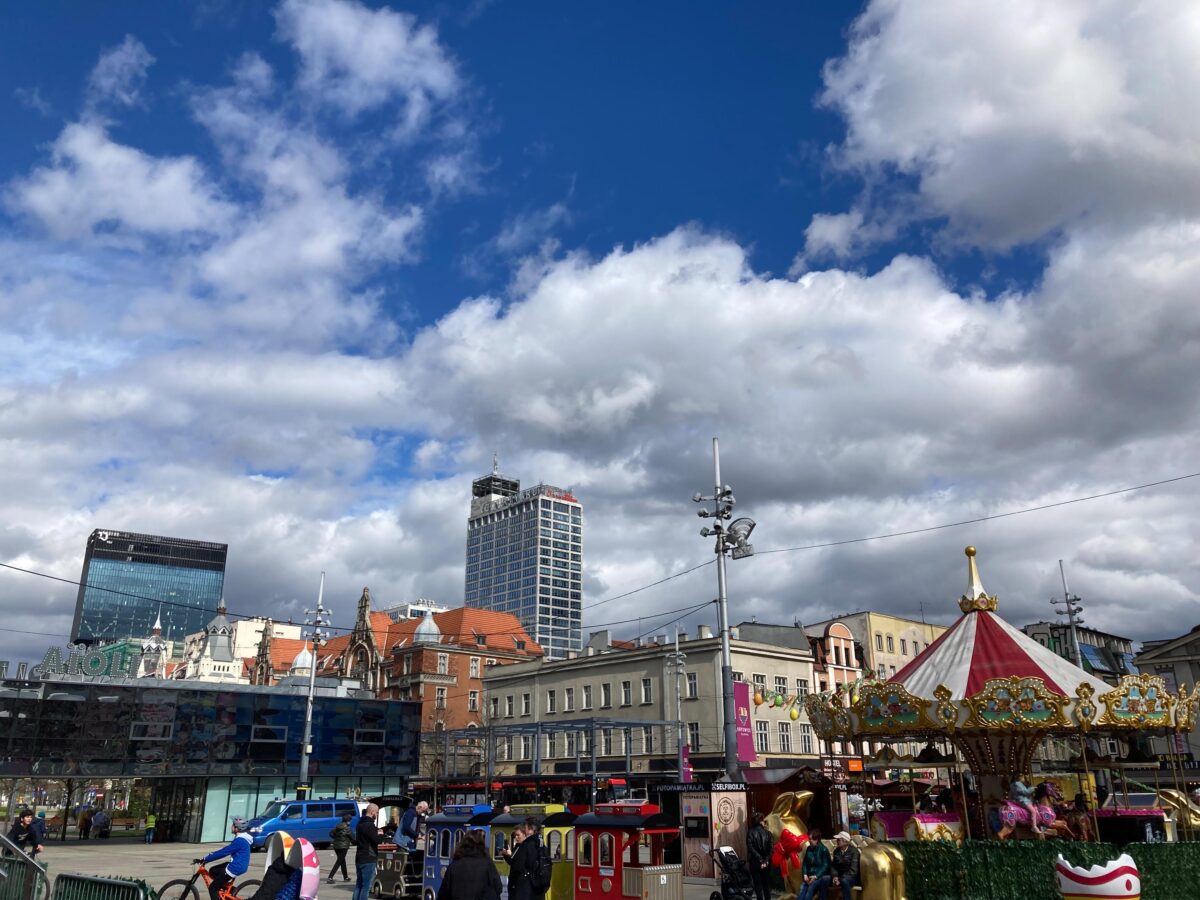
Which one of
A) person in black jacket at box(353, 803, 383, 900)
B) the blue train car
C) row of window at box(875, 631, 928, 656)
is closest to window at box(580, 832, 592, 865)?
the blue train car

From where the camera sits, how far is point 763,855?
693 inches

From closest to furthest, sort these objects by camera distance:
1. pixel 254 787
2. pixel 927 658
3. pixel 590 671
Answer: pixel 927 658
pixel 254 787
pixel 590 671

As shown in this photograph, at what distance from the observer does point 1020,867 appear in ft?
44.6

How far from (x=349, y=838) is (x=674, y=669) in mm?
33327

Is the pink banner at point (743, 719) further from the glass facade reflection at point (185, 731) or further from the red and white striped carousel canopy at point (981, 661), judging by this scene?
the red and white striped carousel canopy at point (981, 661)

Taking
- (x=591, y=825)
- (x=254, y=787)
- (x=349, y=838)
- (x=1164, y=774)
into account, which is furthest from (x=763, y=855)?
(x=1164, y=774)

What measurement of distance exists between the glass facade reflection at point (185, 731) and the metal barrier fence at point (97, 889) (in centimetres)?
2834

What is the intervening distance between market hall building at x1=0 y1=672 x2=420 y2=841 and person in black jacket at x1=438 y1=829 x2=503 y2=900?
33.8m

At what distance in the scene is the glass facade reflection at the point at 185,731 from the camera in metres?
36.5

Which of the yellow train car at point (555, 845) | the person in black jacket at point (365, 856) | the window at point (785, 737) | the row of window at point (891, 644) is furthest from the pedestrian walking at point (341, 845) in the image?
the row of window at point (891, 644)

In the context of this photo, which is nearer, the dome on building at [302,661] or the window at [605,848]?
the window at [605,848]

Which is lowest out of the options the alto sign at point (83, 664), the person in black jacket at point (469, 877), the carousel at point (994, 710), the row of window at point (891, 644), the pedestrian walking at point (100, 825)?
the pedestrian walking at point (100, 825)

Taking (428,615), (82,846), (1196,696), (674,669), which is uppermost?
(428,615)

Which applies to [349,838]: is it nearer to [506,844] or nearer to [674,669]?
[506,844]
